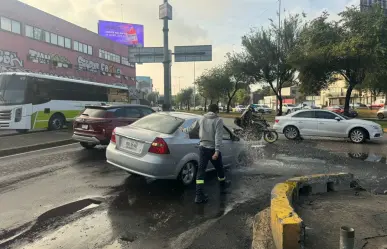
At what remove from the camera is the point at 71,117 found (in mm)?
19781

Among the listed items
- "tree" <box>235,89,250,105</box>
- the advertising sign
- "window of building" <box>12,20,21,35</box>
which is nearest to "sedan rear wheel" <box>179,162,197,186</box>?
the advertising sign

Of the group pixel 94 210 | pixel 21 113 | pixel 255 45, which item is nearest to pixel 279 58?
pixel 255 45

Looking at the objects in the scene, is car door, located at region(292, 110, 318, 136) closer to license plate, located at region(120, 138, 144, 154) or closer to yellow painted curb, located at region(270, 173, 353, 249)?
yellow painted curb, located at region(270, 173, 353, 249)

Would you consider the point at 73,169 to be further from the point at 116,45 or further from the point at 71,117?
the point at 116,45

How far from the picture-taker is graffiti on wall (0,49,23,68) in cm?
2917

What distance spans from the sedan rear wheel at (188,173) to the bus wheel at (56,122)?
1351 cm

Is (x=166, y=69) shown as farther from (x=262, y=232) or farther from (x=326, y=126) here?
(x=262, y=232)

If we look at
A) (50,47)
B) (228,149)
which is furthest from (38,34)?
(228,149)

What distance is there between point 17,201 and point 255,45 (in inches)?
1302

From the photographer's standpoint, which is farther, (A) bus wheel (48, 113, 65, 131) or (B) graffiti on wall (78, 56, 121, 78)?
(B) graffiti on wall (78, 56, 121, 78)

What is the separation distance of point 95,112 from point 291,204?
782cm

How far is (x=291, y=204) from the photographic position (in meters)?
4.74

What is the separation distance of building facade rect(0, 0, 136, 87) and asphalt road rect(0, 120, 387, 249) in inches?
990

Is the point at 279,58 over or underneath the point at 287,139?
over
